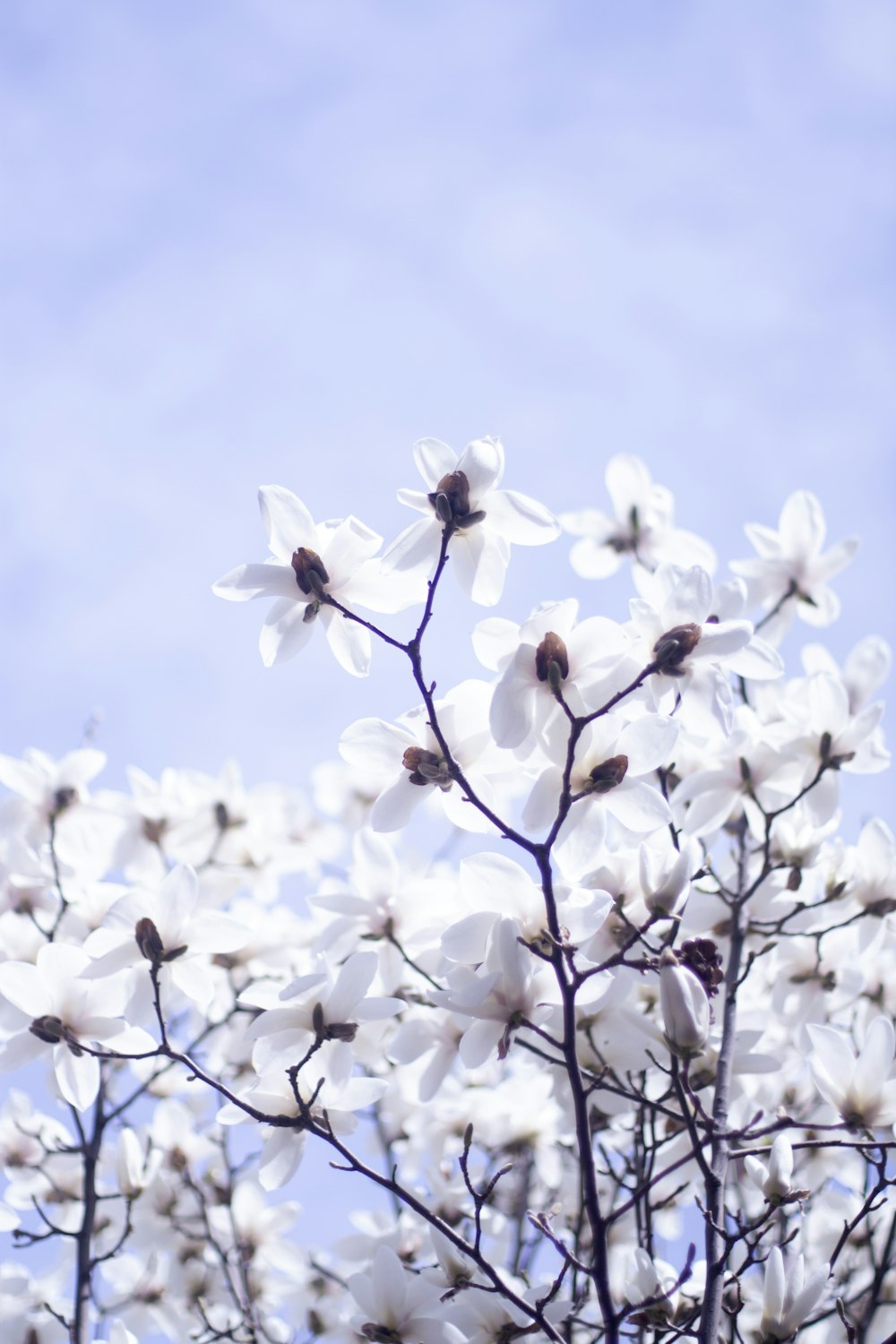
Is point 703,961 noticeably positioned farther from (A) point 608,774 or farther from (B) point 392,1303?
(B) point 392,1303

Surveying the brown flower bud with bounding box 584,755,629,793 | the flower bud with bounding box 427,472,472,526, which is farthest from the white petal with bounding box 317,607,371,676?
the brown flower bud with bounding box 584,755,629,793

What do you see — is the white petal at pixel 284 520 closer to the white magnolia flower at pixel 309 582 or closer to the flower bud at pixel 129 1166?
the white magnolia flower at pixel 309 582

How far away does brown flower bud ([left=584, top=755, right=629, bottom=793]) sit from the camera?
144 centimetres

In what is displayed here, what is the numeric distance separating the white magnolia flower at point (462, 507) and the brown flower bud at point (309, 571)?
10cm

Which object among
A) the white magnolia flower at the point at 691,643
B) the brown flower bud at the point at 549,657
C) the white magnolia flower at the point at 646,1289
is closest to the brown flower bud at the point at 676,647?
the white magnolia flower at the point at 691,643

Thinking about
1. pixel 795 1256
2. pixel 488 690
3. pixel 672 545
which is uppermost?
pixel 672 545

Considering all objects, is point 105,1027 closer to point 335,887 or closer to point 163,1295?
point 335,887

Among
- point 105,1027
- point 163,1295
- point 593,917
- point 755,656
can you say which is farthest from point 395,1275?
point 163,1295

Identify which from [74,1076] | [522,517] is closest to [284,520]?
[522,517]

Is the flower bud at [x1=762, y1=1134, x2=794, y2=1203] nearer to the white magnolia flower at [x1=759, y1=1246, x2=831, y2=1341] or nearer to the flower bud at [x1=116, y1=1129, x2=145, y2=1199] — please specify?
the white magnolia flower at [x1=759, y1=1246, x2=831, y2=1341]

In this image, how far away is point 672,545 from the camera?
8.84ft

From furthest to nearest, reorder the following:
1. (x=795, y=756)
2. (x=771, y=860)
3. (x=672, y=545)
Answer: (x=672, y=545) < (x=771, y=860) < (x=795, y=756)

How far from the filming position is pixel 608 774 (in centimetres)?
145

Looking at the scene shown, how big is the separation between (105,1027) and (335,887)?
59cm
